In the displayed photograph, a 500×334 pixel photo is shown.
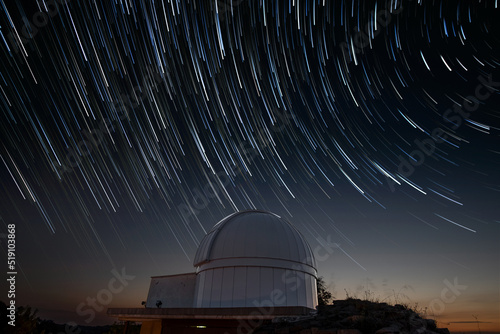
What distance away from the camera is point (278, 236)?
11695mm

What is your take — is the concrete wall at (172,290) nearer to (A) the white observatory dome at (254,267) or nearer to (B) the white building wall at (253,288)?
(A) the white observatory dome at (254,267)

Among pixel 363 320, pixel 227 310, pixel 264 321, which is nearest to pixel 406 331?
pixel 363 320

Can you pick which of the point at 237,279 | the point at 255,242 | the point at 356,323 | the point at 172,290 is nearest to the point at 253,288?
the point at 237,279

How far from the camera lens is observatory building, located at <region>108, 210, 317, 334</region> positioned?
29.7 ft

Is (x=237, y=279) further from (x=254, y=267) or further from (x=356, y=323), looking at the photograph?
(x=356, y=323)

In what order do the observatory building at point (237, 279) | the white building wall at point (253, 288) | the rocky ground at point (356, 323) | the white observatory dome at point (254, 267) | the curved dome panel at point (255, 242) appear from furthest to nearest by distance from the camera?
the curved dome panel at point (255, 242), the white observatory dome at point (254, 267), the white building wall at point (253, 288), the observatory building at point (237, 279), the rocky ground at point (356, 323)

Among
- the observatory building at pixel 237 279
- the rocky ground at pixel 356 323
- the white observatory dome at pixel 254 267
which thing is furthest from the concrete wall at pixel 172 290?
the rocky ground at pixel 356 323

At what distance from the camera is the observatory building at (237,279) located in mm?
9055

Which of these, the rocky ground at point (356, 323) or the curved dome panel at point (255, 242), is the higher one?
the curved dome panel at point (255, 242)

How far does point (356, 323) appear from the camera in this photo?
5.48 m

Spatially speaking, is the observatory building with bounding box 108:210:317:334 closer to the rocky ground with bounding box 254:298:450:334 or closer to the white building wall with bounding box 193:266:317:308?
the white building wall with bounding box 193:266:317:308

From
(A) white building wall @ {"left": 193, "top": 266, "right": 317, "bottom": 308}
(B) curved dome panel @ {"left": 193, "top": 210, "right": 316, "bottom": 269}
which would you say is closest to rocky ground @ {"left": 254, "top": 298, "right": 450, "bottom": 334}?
(A) white building wall @ {"left": 193, "top": 266, "right": 317, "bottom": 308}

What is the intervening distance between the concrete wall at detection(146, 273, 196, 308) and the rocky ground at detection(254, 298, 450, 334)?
21.2ft

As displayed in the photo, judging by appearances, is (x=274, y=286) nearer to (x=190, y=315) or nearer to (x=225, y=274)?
(x=225, y=274)
